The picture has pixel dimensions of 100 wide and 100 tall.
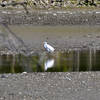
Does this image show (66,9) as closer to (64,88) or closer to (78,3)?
(78,3)

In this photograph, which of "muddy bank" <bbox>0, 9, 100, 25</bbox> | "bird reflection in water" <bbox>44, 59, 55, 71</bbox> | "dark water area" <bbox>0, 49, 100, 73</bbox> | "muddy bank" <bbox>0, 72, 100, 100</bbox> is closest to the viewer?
"muddy bank" <bbox>0, 72, 100, 100</bbox>

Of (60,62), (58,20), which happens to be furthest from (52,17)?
(60,62)

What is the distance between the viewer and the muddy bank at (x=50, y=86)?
8555 mm

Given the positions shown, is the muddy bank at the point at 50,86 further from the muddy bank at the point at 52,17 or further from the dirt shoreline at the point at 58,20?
the muddy bank at the point at 52,17

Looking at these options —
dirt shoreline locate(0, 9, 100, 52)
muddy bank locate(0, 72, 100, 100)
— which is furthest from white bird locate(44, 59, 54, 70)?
dirt shoreline locate(0, 9, 100, 52)

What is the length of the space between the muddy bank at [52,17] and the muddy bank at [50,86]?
11.1m

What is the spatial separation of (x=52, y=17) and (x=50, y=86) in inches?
517

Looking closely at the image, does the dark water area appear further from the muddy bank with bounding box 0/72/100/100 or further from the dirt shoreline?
the dirt shoreline

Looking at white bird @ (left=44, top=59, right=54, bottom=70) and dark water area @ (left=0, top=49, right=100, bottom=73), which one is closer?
dark water area @ (left=0, top=49, right=100, bottom=73)

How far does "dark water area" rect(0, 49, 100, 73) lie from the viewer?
11.8m

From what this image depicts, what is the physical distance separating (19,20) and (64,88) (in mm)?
12954

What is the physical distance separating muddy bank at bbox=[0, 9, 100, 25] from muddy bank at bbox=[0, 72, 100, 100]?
36.5 feet

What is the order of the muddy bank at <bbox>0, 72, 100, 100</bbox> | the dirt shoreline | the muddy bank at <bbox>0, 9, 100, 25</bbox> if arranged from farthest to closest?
the muddy bank at <bbox>0, 9, 100, 25</bbox>, the dirt shoreline, the muddy bank at <bbox>0, 72, 100, 100</bbox>

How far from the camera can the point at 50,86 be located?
9531mm
